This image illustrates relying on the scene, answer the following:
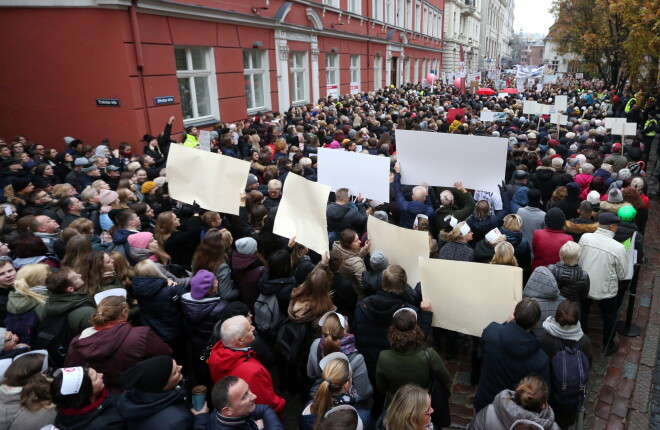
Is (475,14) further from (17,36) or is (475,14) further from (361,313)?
(361,313)

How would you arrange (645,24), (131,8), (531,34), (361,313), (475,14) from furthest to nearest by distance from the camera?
1. (531,34)
2. (475,14)
3. (645,24)
4. (131,8)
5. (361,313)

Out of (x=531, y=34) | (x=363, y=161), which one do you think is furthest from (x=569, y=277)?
(x=531, y=34)

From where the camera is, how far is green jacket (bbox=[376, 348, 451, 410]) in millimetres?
2822

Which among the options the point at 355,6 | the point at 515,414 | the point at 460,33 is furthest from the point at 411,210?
the point at 460,33

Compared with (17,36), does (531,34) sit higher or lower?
higher

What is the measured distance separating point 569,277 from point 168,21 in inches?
405

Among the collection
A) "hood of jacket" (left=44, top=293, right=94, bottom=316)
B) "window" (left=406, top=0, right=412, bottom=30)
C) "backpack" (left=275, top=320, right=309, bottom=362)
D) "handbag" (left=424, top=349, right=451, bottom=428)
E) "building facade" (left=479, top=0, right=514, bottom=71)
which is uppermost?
"building facade" (left=479, top=0, right=514, bottom=71)

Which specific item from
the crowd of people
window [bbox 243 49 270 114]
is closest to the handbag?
the crowd of people

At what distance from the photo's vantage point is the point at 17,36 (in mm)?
9844

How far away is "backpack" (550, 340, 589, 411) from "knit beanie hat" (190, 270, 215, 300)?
8.76 ft

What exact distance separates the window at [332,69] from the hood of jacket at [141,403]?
18.6 m

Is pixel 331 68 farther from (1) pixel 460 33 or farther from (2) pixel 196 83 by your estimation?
(1) pixel 460 33

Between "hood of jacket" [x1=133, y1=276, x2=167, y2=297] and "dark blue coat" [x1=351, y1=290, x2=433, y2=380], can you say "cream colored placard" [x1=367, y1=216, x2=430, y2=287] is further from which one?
"hood of jacket" [x1=133, y1=276, x2=167, y2=297]

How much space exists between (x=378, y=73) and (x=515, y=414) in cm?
2604
